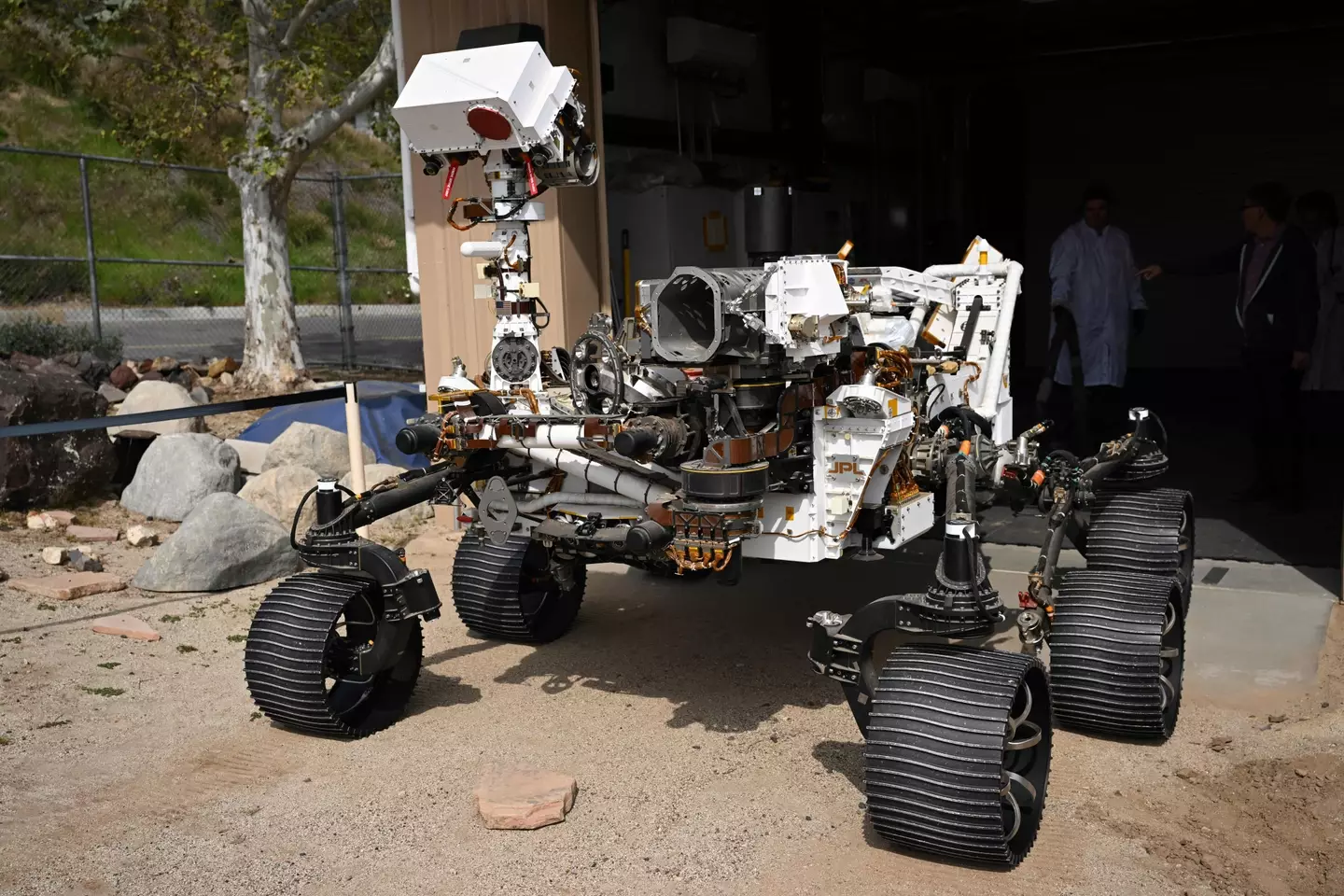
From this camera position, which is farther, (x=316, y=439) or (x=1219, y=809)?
(x=316, y=439)

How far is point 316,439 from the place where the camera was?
978 cm

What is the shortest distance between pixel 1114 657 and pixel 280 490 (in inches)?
241

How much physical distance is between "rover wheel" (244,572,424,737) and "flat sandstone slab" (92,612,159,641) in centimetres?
175

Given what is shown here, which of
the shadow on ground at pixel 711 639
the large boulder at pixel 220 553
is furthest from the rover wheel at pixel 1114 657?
the large boulder at pixel 220 553

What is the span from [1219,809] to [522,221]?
3.35 m

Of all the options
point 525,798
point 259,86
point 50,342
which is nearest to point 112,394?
point 50,342

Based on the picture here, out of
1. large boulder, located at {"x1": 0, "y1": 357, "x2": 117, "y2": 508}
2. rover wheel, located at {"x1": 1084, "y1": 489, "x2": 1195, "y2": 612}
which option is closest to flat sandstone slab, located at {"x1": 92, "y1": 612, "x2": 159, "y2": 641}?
large boulder, located at {"x1": 0, "y1": 357, "x2": 117, "y2": 508}

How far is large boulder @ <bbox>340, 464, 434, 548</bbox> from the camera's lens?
8.69 metres

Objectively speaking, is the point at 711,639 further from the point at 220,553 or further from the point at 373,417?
the point at 373,417

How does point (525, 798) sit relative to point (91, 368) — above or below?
below

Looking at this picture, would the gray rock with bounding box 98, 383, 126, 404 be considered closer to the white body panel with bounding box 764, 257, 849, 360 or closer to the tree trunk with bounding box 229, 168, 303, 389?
the tree trunk with bounding box 229, 168, 303, 389

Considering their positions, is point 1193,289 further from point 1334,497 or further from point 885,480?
point 885,480

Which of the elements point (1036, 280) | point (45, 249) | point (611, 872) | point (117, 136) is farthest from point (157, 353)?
point (611, 872)

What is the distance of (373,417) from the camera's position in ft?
33.4
